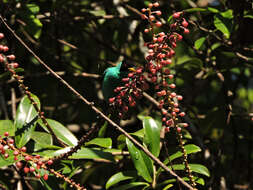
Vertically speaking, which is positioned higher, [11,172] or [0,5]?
[0,5]

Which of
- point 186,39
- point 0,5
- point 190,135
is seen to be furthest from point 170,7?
point 0,5

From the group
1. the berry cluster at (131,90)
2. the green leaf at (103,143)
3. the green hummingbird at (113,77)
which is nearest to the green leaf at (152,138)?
the green leaf at (103,143)

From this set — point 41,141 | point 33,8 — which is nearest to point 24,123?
point 41,141

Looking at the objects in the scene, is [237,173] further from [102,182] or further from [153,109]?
[102,182]

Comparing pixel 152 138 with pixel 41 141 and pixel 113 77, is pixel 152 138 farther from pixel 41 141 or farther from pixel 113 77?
pixel 113 77

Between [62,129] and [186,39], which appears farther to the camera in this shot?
→ [186,39]

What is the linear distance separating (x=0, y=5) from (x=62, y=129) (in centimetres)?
109

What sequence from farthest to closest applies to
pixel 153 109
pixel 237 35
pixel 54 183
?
pixel 153 109 → pixel 237 35 → pixel 54 183

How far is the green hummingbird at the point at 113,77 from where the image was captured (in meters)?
2.35

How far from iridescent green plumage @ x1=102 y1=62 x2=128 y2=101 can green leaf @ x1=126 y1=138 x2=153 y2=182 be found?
0.76 meters

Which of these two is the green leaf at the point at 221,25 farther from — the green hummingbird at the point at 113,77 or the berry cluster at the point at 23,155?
the berry cluster at the point at 23,155

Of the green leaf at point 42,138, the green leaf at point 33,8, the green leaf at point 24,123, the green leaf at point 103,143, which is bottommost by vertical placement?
the green leaf at point 42,138

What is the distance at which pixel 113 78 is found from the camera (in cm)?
237

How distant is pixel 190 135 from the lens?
2344 mm
